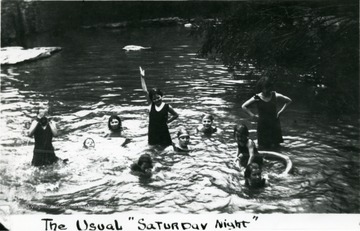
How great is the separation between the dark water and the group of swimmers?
221 millimetres

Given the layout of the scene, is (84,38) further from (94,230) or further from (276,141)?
(94,230)

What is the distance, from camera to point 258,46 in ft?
32.1

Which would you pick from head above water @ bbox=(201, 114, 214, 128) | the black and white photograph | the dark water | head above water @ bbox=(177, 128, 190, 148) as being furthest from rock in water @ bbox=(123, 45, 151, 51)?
head above water @ bbox=(177, 128, 190, 148)

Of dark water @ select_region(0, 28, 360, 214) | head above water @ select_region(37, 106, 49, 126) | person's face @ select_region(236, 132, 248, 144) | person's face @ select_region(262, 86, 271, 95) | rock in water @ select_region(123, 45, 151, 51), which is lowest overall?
dark water @ select_region(0, 28, 360, 214)

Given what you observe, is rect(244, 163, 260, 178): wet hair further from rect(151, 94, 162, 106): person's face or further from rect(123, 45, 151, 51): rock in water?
rect(123, 45, 151, 51): rock in water

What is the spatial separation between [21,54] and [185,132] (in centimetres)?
1353

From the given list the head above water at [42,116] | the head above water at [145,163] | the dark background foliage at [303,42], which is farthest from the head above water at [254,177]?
the head above water at [42,116]

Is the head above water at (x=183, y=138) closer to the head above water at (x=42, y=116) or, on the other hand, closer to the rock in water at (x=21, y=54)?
the head above water at (x=42, y=116)

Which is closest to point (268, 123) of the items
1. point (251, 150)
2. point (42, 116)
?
point (251, 150)

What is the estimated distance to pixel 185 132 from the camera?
26.3 feet

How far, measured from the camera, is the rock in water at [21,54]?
17.8 m

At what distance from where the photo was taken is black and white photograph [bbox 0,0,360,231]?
6.06m

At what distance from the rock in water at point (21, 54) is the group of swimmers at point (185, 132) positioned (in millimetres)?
10709

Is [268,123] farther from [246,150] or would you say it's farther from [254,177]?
[254,177]
